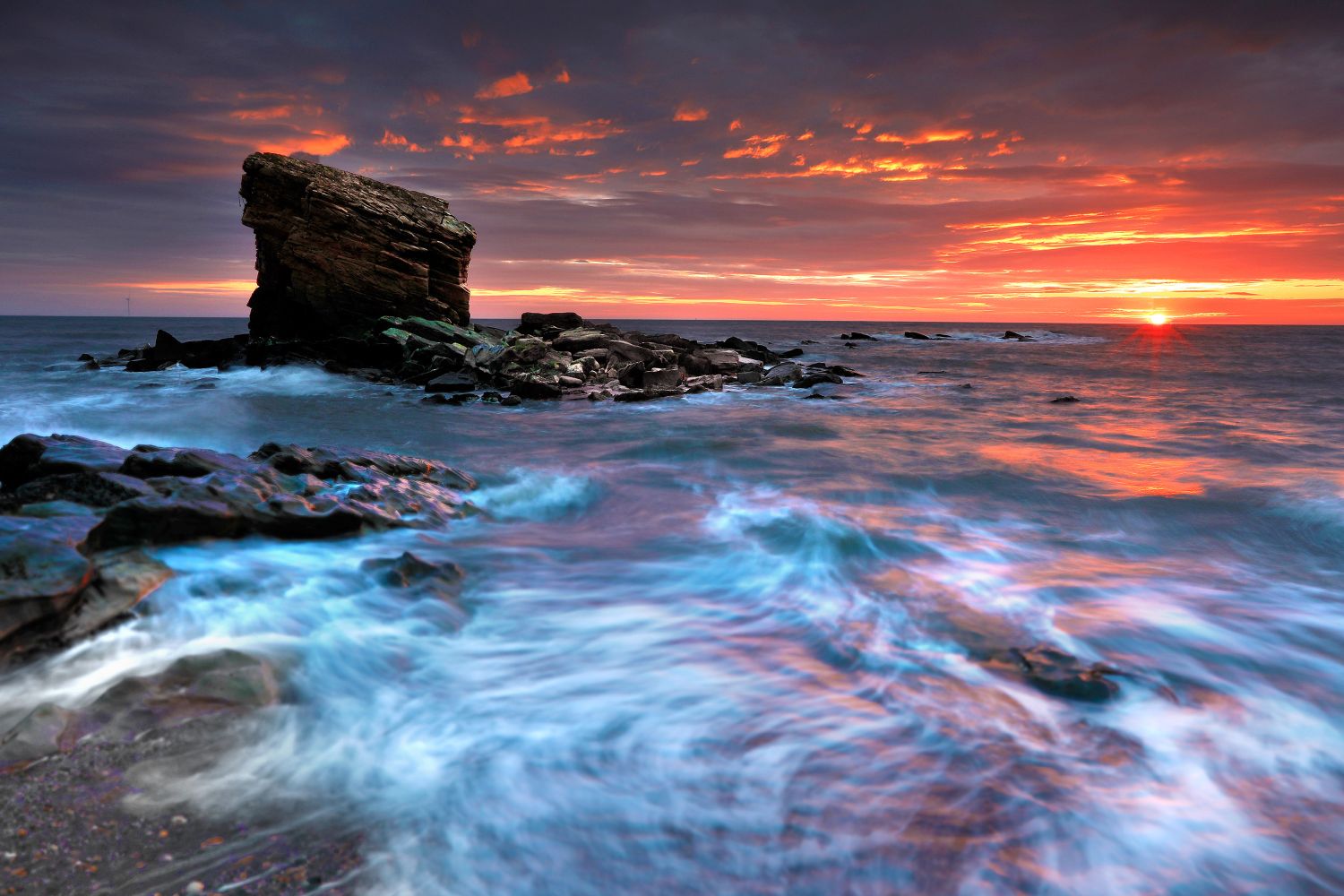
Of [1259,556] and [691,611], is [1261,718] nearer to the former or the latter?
[691,611]

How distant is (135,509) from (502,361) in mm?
16982

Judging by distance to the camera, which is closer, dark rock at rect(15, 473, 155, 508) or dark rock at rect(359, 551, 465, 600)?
dark rock at rect(359, 551, 465, 600)

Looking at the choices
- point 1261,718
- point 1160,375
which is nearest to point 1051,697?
point 1261,718

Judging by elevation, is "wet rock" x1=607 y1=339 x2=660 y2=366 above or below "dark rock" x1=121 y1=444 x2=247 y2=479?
above

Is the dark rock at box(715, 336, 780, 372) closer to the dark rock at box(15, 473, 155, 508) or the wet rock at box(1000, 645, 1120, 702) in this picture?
the dark rock at box(15, 473, 155, 508)

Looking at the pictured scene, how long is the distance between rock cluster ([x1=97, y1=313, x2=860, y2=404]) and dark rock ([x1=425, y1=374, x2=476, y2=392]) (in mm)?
26

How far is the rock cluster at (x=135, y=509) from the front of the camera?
12.3ft

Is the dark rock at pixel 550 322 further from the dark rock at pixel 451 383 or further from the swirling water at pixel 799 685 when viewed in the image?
the swirling water at pixel 799 685

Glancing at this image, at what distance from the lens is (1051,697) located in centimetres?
372

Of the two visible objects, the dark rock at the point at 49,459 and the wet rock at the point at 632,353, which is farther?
the wet rock at the point at 632,353

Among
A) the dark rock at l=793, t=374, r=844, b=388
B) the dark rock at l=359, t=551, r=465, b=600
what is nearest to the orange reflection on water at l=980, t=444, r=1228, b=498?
the dark rock at l=359, t=551, r=465, b=600

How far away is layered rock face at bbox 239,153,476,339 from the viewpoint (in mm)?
24844

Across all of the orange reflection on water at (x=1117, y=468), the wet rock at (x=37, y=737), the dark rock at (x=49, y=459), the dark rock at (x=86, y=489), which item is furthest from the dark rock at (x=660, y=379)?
the wet rock at (x=37, y=737)

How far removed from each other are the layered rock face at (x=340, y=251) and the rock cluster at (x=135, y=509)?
66.5 feet
